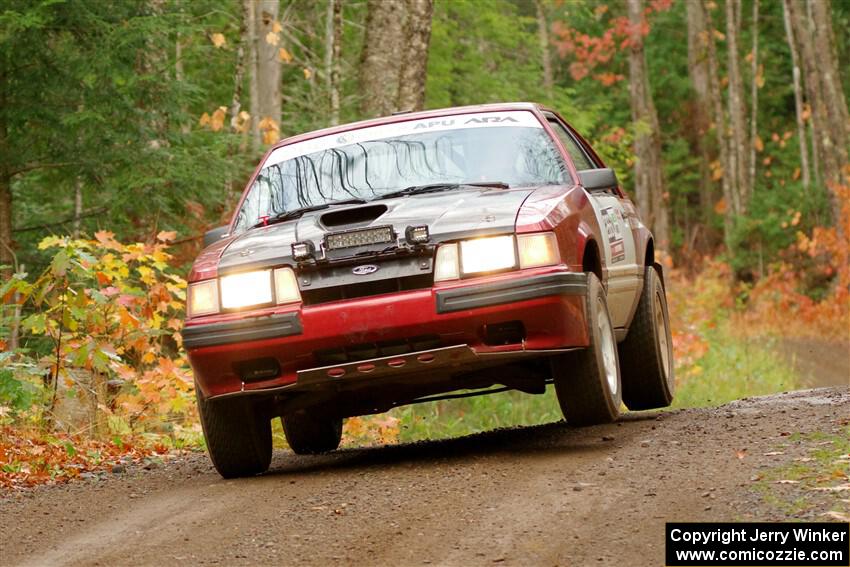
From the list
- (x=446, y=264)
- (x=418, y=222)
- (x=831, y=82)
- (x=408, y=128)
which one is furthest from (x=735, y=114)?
(x=446, y=264)

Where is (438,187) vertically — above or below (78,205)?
below

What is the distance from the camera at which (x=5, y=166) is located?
1374 centimetres

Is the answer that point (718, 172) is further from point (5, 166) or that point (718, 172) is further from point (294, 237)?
point (294, 237)

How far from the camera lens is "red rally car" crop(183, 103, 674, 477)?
6.64m

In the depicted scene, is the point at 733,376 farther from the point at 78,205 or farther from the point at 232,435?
the point at 232,435

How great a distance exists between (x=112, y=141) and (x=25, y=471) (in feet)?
20.5

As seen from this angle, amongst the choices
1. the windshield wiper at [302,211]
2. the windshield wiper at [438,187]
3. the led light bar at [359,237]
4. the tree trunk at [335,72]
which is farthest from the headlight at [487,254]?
the tree trunk at [335,72]

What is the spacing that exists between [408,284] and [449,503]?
1297 mm

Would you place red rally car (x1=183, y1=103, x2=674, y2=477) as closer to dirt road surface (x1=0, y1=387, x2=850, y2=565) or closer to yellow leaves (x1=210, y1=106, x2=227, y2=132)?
dirt road surface (x1=0, y1=387, x2=850, y2=565)

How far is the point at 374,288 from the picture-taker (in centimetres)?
668

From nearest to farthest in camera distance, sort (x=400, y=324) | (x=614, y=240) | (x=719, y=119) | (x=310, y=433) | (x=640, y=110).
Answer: (x=400, y=324), (x=614, y=240), (x=310, y=433), (x=640, y=110), (x=719, y=119)

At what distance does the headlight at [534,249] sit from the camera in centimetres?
668

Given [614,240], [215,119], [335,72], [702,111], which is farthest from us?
[702,111]

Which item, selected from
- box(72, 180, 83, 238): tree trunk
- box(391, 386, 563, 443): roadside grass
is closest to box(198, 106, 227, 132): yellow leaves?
box(72, 180, 83, 238): tree trunk
